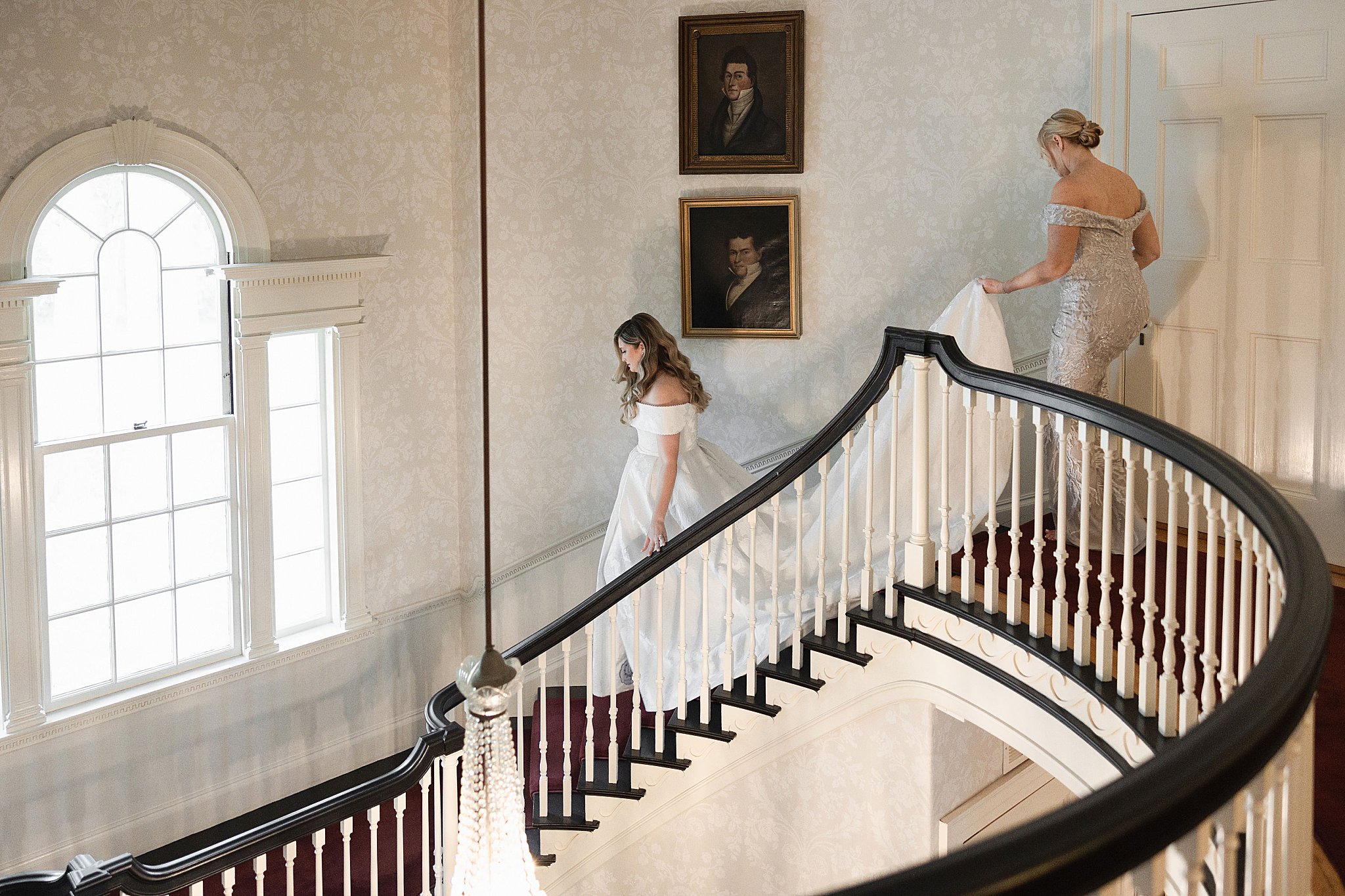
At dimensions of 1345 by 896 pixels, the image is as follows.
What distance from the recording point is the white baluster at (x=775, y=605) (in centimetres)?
493

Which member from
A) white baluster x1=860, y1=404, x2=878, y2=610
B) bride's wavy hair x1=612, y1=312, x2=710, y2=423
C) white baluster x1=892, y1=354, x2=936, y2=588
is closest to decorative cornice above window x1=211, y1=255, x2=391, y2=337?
bride's wavy hair x1=612, y1=312, x2=710, y2=423

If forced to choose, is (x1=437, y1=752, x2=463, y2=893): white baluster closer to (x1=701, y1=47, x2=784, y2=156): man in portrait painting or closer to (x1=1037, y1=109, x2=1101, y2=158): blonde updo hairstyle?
(x1=1037, y1=109, x2=1101, y2=158): blonde updo hairstyle

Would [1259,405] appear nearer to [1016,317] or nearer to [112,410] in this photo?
[1016,317]

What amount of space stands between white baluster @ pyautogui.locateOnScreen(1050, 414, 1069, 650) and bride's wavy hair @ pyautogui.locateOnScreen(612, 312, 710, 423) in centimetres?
236

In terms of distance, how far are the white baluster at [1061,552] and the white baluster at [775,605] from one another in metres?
1.06

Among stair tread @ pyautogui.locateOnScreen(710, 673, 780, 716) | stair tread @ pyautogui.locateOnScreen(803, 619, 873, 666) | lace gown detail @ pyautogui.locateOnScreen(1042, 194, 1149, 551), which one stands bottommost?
stair tread @ pyautogui.locateOnScreen(710, 673, 780, 716)

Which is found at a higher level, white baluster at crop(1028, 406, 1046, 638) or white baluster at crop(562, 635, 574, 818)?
white baluster at crop(1028, 406, 1046, 638)

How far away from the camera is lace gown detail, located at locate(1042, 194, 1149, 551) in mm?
5082

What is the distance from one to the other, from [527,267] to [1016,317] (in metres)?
2.66

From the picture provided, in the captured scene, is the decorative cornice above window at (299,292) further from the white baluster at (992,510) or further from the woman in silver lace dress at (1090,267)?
the white baluster at (992,510)

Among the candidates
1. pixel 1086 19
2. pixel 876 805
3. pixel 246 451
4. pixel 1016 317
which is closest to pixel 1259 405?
pixel 1016 317

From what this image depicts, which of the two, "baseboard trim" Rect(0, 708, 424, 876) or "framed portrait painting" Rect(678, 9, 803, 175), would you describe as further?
"framed portrait painting" Rect(678, 9, 803, 175)

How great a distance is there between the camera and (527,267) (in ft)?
23.7

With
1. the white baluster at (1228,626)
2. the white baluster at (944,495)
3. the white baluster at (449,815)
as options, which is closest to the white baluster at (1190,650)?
the white baluster at (1228,626)
